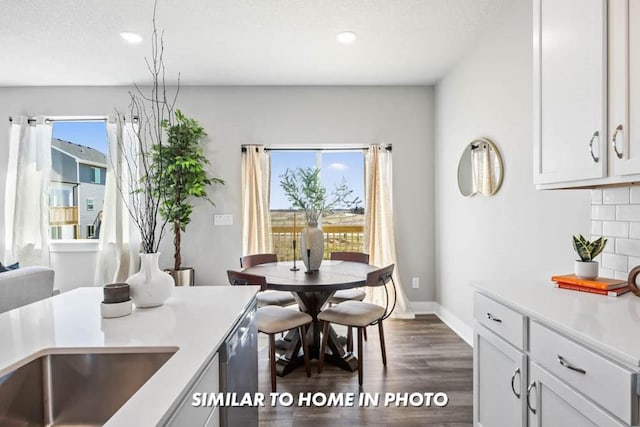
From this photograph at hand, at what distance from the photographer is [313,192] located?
4.15 meters

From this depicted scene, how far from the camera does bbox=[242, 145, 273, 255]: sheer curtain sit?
165 inches

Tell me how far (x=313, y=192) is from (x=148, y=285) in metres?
2.87

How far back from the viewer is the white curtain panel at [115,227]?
4.16 m

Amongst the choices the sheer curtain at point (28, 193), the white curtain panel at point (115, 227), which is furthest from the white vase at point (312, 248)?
the sheer curtain at point (28, 193)

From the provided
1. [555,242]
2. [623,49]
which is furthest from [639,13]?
[555,242]

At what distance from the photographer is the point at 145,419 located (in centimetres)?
66

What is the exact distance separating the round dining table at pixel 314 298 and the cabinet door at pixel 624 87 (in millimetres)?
1647

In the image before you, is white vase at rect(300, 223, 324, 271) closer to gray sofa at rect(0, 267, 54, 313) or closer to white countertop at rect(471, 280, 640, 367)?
white countertop at rect(471, 280, 640, 367)

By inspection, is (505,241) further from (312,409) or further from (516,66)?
(312,409)

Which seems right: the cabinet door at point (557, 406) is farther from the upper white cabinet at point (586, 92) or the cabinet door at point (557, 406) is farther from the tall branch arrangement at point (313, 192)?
the tall branch arrangement at point (313, 192)

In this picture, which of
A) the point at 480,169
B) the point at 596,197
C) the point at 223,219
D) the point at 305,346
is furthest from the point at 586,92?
the point at 223,219

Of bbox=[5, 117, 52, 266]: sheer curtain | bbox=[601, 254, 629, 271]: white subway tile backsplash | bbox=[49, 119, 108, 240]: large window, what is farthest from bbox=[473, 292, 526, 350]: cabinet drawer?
bbox=[5, 117, 52, 266]: sheer curtain

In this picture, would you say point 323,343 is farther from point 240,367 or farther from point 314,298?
point 240,367

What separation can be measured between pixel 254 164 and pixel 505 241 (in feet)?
8.85
